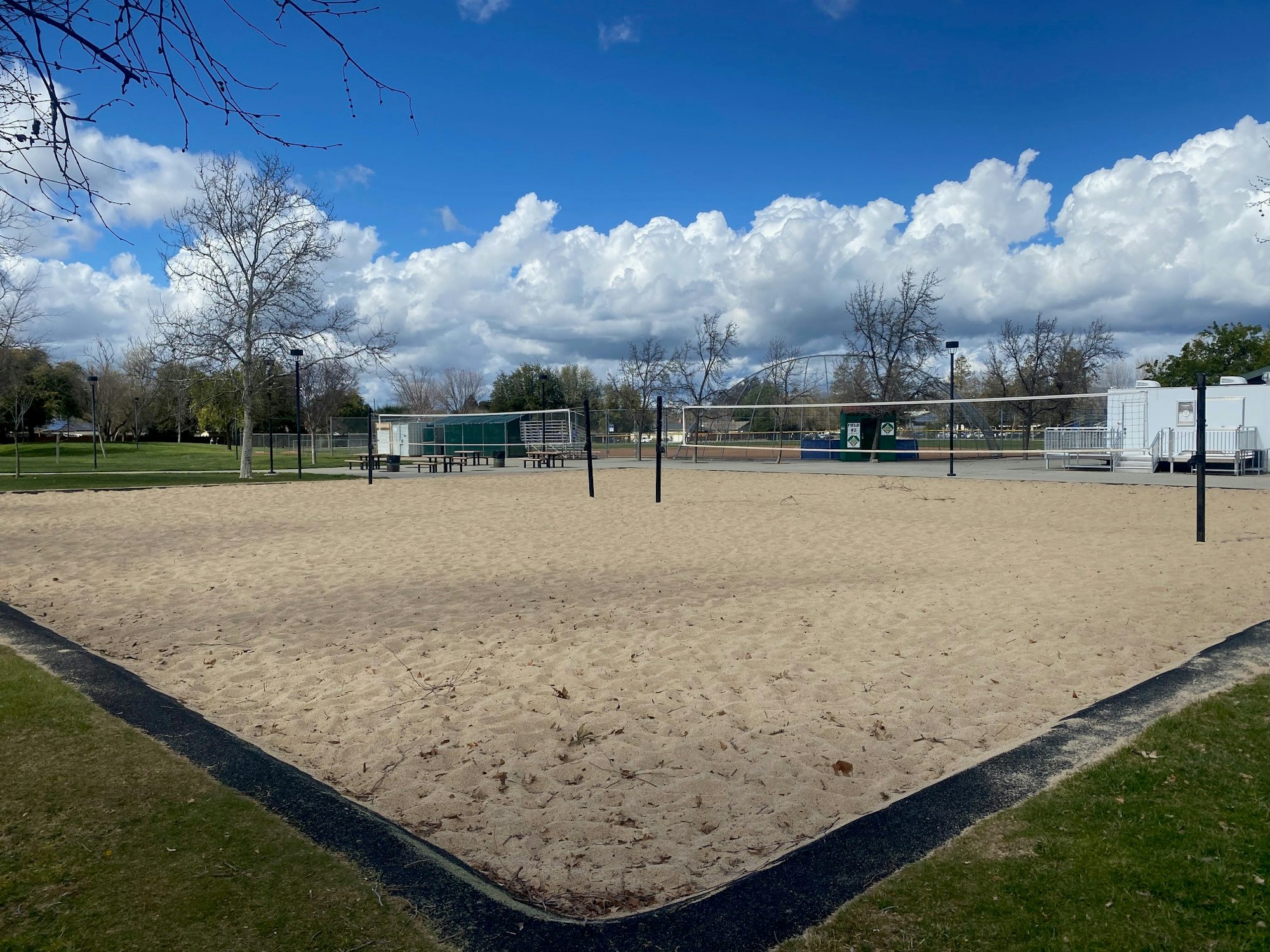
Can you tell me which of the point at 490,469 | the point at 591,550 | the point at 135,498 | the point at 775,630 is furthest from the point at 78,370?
the point at 775,630

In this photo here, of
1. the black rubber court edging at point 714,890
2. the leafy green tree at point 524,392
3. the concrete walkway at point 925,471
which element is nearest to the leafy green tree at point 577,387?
the leafy green tree at point 524,392

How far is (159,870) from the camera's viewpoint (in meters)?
2.63

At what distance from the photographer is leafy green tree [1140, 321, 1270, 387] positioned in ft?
151

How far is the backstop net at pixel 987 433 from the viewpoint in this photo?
22.4m

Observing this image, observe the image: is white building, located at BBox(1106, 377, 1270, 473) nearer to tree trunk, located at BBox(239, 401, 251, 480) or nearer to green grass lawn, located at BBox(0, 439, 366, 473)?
tree trunk, located at BBox(239, 401, 251, 480)

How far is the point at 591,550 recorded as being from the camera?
9.77 meters

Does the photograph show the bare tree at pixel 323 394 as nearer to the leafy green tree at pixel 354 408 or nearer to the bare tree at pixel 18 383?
the leafy green tree at pixel 354 408

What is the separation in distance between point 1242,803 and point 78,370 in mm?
70364

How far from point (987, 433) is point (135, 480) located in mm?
35007

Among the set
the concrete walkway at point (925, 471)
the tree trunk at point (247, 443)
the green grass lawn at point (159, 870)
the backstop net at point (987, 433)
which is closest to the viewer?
the green grass lawn at point (159, 870)

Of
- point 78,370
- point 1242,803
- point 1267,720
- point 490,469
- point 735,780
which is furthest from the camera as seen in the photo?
point 78,370

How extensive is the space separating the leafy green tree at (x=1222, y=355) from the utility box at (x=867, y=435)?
23405mm

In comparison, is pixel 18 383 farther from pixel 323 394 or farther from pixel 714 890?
pixel 714 890

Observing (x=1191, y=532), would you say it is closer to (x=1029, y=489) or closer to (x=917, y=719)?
(x=1029, y=489)
